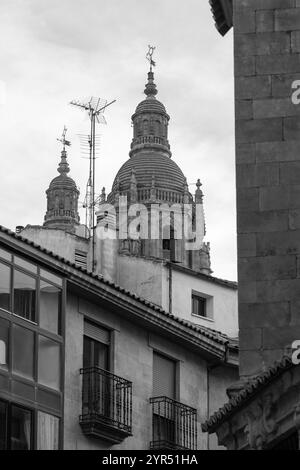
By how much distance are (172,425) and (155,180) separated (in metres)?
108

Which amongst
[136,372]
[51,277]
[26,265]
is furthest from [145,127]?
[26,265]

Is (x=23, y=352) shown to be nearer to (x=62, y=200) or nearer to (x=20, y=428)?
(x=20, y=428)

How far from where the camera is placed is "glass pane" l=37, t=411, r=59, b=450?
1292 inches

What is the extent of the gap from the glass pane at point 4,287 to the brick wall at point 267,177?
5.00m

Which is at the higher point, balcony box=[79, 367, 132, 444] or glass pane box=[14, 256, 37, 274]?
glass pane box=[14, 256, 37, 274]

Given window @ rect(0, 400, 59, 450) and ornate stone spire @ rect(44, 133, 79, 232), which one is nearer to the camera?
window @ rect(0, 400, 59, 450)

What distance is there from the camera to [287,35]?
32281 millimetres

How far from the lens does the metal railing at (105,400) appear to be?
116ft

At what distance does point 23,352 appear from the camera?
32750 millimetres

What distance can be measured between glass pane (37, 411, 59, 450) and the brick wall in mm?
4964

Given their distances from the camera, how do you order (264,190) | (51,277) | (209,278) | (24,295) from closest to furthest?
(264,190), (24,295), (51,277), (209,278)

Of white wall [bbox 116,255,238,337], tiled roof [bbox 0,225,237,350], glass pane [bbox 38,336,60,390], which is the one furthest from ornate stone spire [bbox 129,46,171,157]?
glass pane [bbox 38,336,60,390]

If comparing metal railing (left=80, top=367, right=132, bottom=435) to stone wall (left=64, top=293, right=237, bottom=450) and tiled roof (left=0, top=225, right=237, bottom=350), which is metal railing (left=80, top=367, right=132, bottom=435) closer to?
stone wall (left=64, top=293, right=237, bottom=450)
